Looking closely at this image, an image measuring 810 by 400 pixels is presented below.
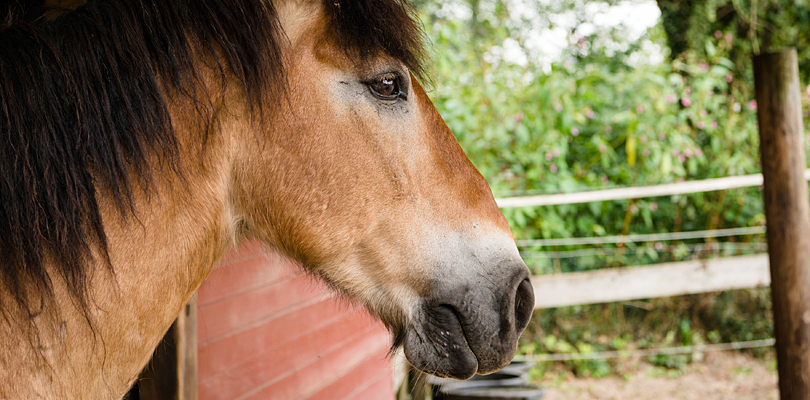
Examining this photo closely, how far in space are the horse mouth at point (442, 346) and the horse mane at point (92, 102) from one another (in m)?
0.62

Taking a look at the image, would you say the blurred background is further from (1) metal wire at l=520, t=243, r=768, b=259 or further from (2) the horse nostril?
(2) the horse nostril

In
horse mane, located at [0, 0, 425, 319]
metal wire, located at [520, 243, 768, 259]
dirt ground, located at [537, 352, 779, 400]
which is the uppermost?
horse mane, located at [0, 0, 425, 319]

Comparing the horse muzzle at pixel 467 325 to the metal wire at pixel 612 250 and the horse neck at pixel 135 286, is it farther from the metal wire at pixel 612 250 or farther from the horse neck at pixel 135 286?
the metal wire at pixel 612 250

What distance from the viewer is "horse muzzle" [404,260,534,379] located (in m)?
1.25

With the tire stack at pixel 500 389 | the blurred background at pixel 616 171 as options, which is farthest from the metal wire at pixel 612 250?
the tire stack at pixel 500 389

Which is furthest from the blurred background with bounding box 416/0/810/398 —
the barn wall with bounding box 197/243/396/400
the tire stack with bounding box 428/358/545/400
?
the barn wall with bounding box 197/243/396/400

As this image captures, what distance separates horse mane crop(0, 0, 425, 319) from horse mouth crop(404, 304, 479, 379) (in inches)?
24.2

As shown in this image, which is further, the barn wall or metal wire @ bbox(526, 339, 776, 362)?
metal wire @ bbox(526, 339, 776, 362)

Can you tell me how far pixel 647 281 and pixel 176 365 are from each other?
4.11m

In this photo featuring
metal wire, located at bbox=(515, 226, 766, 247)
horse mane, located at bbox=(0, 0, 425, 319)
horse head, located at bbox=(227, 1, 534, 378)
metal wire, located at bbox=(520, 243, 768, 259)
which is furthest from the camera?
metal wire, located at bbox=(520, 243, 768, 259)

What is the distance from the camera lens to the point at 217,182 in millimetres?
1151

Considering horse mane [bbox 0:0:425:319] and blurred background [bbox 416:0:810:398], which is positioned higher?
horse mane [bbox 0:0:425:319]

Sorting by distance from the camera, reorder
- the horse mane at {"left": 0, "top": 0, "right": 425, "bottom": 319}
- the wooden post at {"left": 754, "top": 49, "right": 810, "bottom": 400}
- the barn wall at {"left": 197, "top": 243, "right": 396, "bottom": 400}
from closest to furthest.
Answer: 1. the horse mane at {"left": 0, "top": 0, "right": 425, "bottom": 319}
2. the barn wall at {"left": 197, "top": 243, "right": 396, "bottom": 400}
3. the wooden post at {"left": 754, "top": 49, "right": 810, "bottom": 400}

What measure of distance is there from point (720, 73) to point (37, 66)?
6.06 metres
